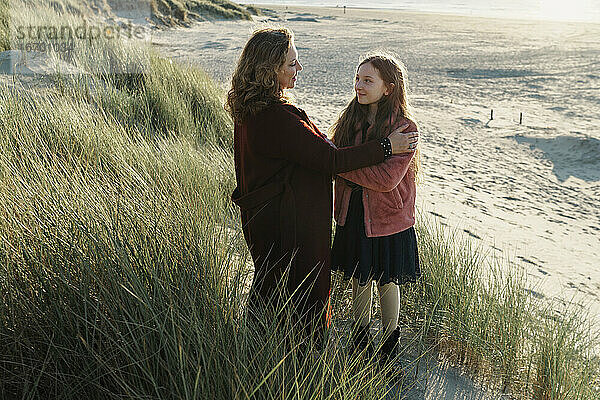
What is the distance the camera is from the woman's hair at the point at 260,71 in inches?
93.5

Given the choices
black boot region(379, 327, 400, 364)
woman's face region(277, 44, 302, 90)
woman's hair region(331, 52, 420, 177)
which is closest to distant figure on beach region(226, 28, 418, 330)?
woman's face region(277, 44, 302, 90)

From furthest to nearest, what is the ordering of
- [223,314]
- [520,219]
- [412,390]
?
[520,219] → [412,390] → [223,314]

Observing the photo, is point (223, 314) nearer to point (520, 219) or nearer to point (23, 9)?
point (520, 219)

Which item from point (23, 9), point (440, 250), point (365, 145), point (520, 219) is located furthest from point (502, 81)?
point (365, 145)

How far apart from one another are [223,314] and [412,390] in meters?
1.17

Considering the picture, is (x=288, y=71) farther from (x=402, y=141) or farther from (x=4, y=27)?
(x=4, y=27)

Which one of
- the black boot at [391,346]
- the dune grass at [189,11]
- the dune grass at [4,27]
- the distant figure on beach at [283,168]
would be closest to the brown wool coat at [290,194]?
the distant figure on beach at [283,168]

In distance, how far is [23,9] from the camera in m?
9.34

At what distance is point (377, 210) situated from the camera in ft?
8.98

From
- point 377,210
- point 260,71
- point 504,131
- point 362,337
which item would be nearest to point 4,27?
point 260,71

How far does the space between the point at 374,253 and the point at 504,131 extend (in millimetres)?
9256

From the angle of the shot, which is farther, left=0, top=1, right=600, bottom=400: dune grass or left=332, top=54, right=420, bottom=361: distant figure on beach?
left=332, top=54, right=420, bottom=361: distant figure on beach

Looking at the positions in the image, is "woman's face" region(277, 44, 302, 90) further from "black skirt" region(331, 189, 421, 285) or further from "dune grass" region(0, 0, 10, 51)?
"dune grass" region(0, 0, 10, 51)

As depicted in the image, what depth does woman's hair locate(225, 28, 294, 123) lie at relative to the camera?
7.79 ft
